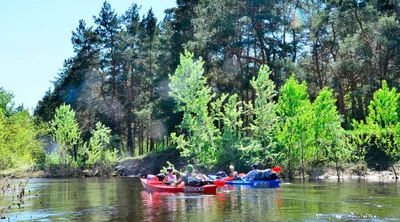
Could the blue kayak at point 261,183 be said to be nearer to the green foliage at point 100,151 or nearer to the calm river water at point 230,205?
the calm river water at point 230,205

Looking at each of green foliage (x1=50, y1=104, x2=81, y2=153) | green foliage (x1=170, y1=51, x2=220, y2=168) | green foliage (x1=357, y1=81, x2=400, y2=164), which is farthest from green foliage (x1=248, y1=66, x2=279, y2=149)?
green foliage (x1=50, y1=104, x2=81, y2=153)

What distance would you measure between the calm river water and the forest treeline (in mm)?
10481

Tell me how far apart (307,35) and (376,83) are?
10.1 m

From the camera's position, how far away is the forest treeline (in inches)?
1602

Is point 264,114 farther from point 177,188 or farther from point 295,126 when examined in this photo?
point 177,188

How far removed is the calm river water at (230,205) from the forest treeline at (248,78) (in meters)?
10.5

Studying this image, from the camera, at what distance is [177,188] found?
31.0 meters

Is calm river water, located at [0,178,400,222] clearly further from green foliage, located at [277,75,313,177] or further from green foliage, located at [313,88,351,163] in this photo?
green foliage, located at [313,88,351,163]

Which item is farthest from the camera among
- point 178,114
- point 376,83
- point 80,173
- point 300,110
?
point 80,173

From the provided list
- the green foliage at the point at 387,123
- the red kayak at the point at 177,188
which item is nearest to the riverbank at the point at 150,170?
the green foliage at the point at 387,123

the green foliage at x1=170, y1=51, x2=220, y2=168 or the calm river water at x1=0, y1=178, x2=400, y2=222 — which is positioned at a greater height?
the green foliage at x1=170, y1=51, x2=220, y2=168

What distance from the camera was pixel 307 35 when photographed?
53062 millimetres

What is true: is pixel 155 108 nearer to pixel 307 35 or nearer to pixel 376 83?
pixel 307 35

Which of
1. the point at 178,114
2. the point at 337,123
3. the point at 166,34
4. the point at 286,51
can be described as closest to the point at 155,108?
the point at 178,114
